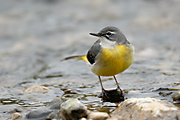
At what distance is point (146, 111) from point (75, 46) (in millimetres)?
7995

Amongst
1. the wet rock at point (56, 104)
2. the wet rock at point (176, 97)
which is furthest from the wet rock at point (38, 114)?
the wet rock at point (176, 97)

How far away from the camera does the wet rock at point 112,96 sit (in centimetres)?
708

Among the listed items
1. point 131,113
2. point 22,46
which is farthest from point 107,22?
point 131,113

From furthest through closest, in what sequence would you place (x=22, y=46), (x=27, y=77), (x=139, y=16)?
(x=139, y=16) → (x=22, y=46) → (x=27, y=77)

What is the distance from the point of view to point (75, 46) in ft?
43.2

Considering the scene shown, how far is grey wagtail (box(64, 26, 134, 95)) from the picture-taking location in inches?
278

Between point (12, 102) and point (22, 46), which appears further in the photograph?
point (22, 46)

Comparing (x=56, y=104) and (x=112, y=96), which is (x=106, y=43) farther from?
(x=56, y=104)

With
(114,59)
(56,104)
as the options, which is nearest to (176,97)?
(114,59)

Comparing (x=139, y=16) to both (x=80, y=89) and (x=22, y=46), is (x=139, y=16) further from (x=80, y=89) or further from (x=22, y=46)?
(x=80, y=89)

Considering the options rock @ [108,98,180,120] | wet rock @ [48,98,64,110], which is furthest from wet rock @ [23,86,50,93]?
rock @ [108,98,180,120]

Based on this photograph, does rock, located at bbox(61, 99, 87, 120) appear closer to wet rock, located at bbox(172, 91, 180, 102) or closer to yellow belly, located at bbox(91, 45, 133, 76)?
yellow belly, located at bbox(91, 45, 133, 76)

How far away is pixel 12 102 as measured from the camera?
23.5 feet

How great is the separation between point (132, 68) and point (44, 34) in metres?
5.86
